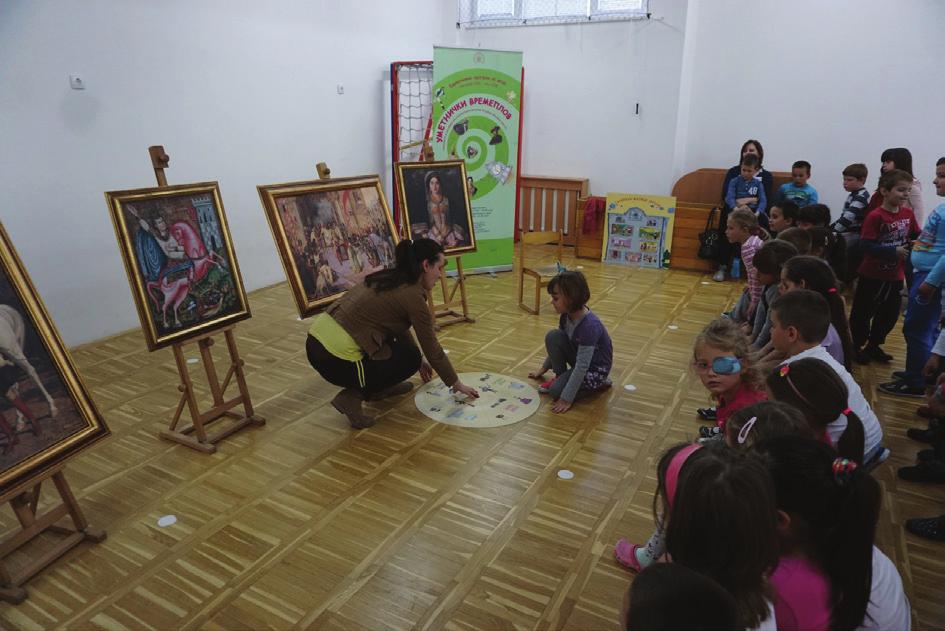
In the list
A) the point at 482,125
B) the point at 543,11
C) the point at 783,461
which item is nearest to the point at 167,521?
the point at 783,461

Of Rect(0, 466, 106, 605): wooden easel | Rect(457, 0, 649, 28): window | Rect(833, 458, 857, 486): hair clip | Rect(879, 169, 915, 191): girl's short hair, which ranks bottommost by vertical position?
Rect(0, 466, 106, 605): wooden easel

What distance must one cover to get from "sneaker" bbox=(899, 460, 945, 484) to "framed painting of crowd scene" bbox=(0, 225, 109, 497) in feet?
11.4

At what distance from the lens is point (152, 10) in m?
4.59

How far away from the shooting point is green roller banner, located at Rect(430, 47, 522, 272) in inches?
234

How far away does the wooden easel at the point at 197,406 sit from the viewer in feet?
9.81

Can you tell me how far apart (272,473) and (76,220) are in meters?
2.71

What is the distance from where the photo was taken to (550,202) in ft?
25.9

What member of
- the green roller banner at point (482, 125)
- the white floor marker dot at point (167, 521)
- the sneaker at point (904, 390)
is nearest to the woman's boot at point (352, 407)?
the white floor marker dot at point (167, 521)

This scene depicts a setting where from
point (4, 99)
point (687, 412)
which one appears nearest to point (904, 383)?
A: point (687, 412)

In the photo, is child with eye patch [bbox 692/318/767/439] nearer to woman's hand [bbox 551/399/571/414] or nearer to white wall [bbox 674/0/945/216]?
woman's hand [bbox 551/399/571/414]

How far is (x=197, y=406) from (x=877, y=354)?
4375 mm

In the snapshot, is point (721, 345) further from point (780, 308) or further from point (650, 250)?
point (650, 250)

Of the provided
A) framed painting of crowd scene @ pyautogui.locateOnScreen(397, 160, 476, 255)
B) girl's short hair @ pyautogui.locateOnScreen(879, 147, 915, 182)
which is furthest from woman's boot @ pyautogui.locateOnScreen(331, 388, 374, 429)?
girl's short hair @ pyautogui.locateOnScreen(879, 147, 915, 182)

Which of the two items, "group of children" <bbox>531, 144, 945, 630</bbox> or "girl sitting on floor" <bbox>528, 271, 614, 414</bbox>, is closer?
"group of children" <bbox>531, 144, 945, 630</bbox>
